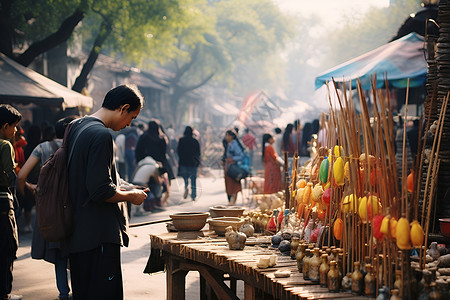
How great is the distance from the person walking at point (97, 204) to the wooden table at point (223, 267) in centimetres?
78

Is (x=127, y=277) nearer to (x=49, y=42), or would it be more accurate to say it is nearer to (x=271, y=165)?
(x=271, y=165)

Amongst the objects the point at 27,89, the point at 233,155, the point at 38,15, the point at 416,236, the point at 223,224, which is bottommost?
the point at 223,224

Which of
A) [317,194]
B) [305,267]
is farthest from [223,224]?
[305,267]

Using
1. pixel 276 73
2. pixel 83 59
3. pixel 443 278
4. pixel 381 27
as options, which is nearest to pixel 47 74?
pixel 83 59

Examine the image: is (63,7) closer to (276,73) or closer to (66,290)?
(66,290)

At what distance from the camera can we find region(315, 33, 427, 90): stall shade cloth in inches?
313

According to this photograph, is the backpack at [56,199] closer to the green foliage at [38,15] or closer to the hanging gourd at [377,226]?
the hanging gourd at [377,226]

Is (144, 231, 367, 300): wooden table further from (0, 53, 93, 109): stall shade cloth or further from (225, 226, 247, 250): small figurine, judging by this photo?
(0, 53, 93, 109): stall shade cloth

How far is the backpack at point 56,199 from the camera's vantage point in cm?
336

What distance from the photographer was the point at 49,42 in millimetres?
13648

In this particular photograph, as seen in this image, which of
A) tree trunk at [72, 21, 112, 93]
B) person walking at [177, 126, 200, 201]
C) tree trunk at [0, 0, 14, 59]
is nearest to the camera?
person walking at [177, 126, 200, 201]

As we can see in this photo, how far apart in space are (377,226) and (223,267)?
1.27 meters

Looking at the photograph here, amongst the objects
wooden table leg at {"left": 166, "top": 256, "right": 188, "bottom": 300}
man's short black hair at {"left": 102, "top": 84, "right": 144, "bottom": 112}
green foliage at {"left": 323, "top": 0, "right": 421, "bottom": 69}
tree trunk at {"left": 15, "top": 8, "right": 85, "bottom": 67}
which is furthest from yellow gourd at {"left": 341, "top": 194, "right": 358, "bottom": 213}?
green foliage at {"left": 323, "top": 0, "right": 421, "bottom": 69}

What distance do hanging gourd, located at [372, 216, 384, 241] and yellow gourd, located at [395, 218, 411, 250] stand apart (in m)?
0.16
